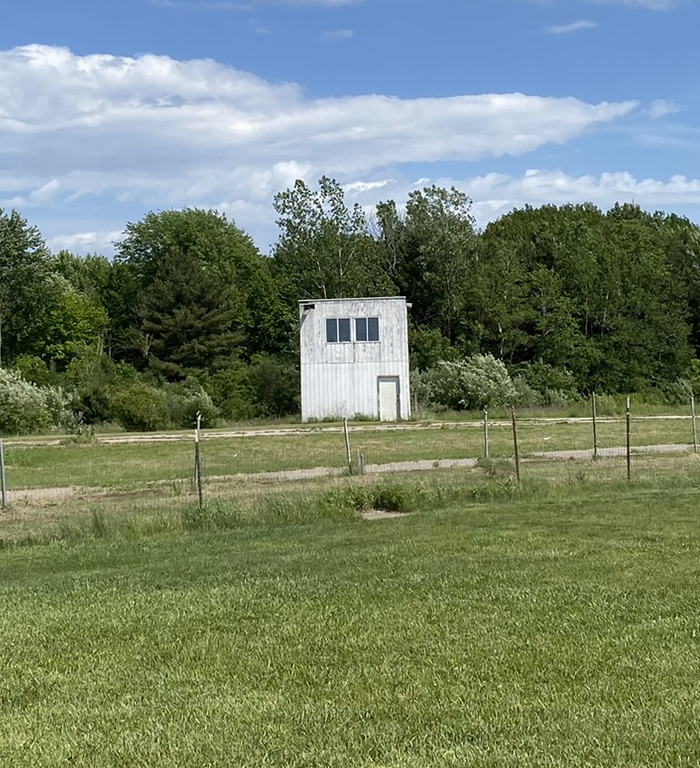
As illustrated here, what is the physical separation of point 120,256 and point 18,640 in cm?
7331

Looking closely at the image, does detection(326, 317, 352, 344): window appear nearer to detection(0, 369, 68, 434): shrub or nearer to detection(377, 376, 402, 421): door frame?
detection(377, 376, 402, 421): door frame

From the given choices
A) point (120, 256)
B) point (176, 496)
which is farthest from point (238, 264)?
point (176, 496)

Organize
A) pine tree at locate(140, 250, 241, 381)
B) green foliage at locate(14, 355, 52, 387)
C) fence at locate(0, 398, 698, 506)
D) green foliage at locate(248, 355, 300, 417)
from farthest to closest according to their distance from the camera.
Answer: pine tree at locate(140, 250, 241, 381) → green foliage at locate(14, 355, 52, 387) → green foliage at locate(248, 355, 300, 417) → fence at locate(0, 398, 698, 506)

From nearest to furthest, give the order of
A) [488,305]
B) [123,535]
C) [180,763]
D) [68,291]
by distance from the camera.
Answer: [180,763] < [123,535] < [488,305] < [68,291]

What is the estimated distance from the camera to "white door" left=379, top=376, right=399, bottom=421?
4684 cm

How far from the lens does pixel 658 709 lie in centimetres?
539

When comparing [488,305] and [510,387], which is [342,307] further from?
[488,305]

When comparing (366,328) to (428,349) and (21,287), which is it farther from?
(21,287)

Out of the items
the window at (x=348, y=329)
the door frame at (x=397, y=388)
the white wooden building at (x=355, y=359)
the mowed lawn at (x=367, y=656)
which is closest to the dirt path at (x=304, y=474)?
the mowed lawn at (x=367, y=656)

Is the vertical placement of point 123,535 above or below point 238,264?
below

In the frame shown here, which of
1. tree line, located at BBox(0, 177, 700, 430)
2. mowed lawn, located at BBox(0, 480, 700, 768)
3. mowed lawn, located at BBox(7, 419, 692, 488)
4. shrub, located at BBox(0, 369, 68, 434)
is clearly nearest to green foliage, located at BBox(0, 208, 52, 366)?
tree line, located at BBox(0, 177, 700, 430)

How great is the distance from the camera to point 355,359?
47156 millimetres

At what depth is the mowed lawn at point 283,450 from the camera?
25547 millimetres

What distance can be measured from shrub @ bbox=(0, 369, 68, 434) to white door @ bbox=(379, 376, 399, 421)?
591 inches
